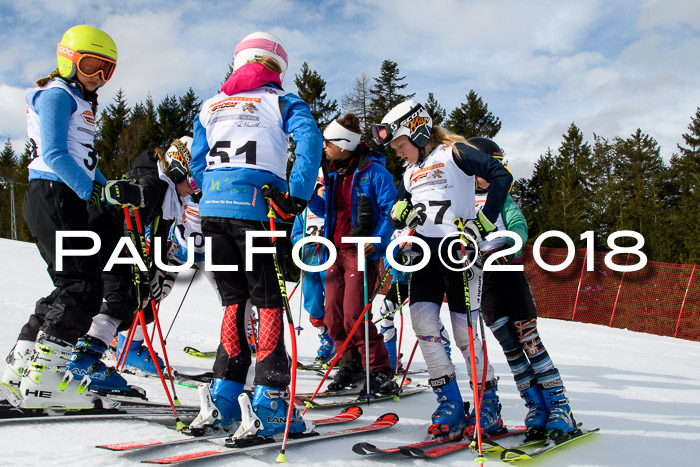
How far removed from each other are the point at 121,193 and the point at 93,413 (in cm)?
132

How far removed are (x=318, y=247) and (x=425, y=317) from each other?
2234mm

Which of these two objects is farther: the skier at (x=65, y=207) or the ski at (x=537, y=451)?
the skier at (x=65, y=207)

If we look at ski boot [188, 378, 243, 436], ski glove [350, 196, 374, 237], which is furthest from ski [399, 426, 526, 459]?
ski glove [350, 196, 374, 237]

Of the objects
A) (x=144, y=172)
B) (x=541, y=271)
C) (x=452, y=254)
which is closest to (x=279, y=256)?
(x=452, y=254)

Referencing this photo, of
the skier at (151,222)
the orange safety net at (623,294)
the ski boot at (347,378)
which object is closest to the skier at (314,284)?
the ski boot at (347,378)

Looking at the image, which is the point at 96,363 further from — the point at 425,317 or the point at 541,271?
the point at 541,271

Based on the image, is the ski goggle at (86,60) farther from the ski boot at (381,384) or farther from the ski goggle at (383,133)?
the ski boot at (381,384)

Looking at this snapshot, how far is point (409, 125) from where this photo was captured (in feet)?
11.5

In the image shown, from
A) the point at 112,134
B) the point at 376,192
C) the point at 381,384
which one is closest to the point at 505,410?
the point at 381,384

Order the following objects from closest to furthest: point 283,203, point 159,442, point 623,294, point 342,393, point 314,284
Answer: point 159,442
point 283,203
point 342,393
point 314,284
point 623,294

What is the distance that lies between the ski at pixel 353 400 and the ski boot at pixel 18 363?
1.69 metres

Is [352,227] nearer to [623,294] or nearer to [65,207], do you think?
[65,207]

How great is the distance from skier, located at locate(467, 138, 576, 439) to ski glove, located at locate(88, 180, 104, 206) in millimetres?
2500

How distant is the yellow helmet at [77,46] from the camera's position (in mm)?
3254
